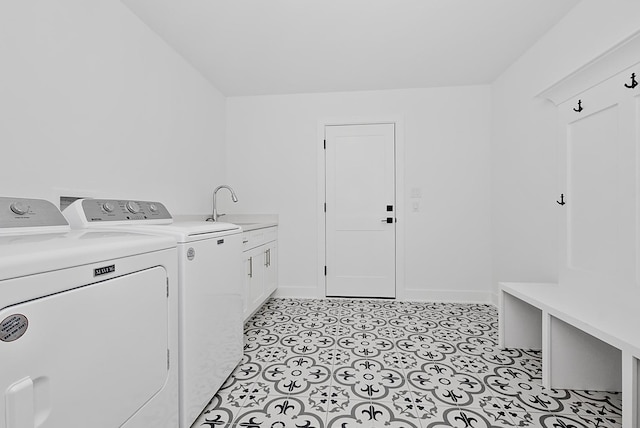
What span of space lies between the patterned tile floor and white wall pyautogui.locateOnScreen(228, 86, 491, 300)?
2.44 feet

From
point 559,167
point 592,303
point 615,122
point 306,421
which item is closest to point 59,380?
point 306,421

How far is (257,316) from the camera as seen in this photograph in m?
2.76

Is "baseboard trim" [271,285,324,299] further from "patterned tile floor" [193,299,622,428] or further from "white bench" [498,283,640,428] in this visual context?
"white bench" [498,283,640,428]

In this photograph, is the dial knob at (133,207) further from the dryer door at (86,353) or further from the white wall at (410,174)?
the white wall at (410,174)

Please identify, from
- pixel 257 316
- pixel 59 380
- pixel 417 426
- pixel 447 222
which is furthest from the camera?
pixel 447 222

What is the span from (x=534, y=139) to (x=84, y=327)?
2932 mm

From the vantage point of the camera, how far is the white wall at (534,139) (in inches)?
70.6

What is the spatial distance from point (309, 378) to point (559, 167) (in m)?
2.06

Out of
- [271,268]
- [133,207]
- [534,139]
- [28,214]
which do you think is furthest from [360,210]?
[28,214]

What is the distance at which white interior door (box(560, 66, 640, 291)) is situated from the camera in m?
1.49

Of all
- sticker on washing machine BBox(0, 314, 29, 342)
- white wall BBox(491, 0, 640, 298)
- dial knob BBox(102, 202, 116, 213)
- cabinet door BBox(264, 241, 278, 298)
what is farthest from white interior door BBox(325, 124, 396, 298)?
sticker on washing machine BBox(0, 314, 29, 342)

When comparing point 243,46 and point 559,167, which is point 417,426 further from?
point 243,46

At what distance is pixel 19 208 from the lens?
3.82 feet

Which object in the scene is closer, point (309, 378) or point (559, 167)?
point (309, 378)
